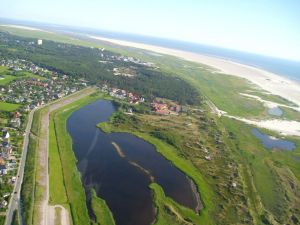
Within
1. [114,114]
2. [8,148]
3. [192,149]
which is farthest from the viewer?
[114,114]

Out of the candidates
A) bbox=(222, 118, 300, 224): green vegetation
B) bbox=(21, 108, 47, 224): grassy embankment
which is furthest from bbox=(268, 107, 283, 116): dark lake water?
bbox=(21, 108, 47, 224): grassy embankment

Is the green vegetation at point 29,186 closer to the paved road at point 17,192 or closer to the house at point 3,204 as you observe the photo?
the paved road at point 17,192

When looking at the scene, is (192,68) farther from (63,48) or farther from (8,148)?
(8,148)

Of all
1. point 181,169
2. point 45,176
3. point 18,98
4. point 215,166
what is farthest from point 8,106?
point 215,166

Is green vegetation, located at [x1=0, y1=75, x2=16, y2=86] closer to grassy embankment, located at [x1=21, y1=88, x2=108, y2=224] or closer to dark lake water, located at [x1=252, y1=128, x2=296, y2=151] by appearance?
grassy embankment, located at [x1=21, y1=88, x2=108, y2=224]

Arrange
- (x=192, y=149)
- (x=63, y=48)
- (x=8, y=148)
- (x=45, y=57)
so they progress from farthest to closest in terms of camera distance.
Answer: (x=63, y=48)
(x=45, y=57)
(x=192, y=149)
(x=8, y=148)

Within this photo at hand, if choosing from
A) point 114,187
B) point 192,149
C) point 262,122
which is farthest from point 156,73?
point 114,187
